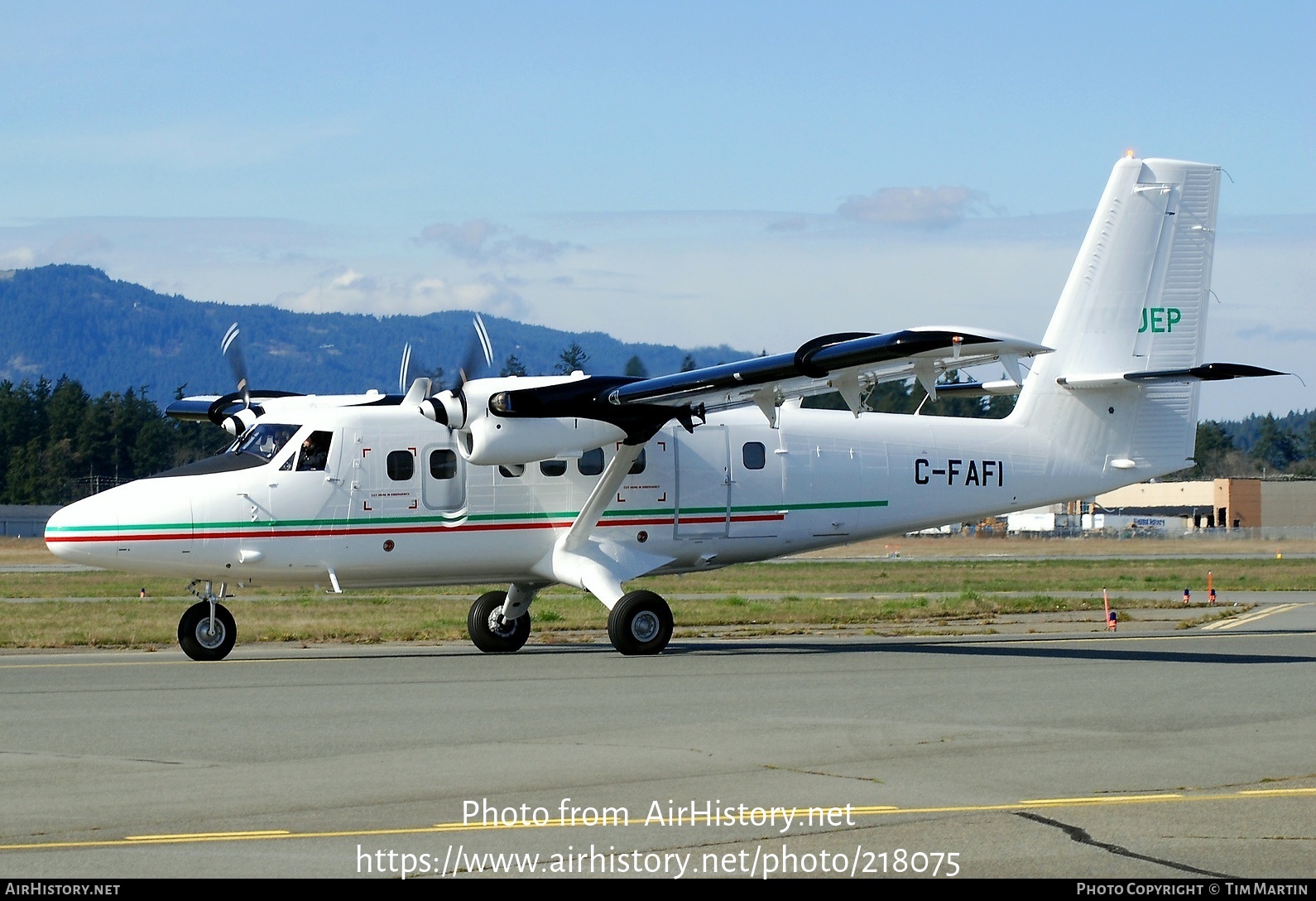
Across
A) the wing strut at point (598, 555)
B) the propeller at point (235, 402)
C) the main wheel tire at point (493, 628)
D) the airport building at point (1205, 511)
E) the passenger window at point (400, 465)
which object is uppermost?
the propeller at point (235, 402)

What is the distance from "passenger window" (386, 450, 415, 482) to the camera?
18.7m

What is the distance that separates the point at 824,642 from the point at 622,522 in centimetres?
373

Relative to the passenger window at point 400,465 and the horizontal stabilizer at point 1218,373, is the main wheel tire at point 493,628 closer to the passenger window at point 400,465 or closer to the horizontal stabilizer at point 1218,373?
the passenger window at point 400,465

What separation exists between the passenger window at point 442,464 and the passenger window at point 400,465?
0.82ft

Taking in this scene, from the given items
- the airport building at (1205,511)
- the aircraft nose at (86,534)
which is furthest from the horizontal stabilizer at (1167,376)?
the airport building at (1205,511)

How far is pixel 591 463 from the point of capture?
1964 centimetres

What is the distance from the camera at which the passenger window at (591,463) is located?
19594mm

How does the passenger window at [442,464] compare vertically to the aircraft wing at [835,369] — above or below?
below

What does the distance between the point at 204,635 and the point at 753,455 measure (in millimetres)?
7851

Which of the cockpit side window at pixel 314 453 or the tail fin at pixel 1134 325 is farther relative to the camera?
the tail fin at pixel 1134 325

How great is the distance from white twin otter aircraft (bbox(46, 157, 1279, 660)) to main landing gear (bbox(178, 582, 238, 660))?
3 cm

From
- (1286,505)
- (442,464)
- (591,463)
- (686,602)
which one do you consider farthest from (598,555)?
(1286,505)
